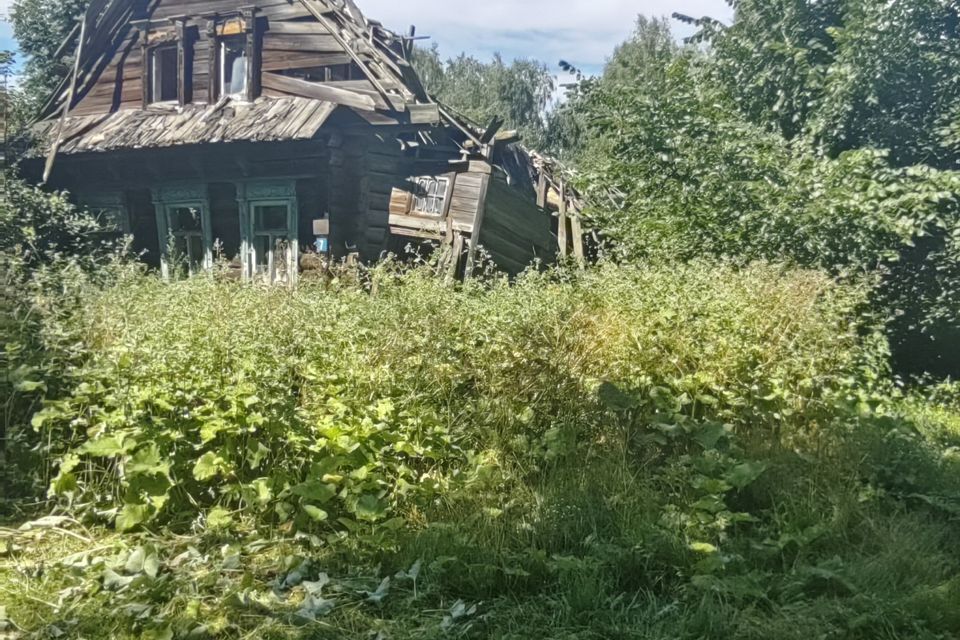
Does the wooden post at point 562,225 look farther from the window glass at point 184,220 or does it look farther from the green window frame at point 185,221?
the window glass at point 184,220

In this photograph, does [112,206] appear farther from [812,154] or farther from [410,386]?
[812,154]

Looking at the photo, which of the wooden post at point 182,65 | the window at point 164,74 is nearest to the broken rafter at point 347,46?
the wooden post at point 182,65

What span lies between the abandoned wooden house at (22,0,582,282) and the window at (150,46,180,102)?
0.08 ft

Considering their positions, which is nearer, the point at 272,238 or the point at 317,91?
the point at 317,91

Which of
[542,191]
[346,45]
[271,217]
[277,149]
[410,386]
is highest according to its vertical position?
[346,45]

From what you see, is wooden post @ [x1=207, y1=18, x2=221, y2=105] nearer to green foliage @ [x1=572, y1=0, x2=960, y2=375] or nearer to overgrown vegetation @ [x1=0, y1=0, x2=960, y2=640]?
green foliage @ [x1=572, y1=0, x2=960, y2=375]

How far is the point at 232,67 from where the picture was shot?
12.6 meters

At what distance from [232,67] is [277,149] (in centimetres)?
261

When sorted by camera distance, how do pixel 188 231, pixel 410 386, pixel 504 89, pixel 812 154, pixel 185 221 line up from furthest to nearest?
1. pixel 504 89
2. pixel 185 221
3. pixel 188 231
4. pixel 812 154
5. pixel 410 386

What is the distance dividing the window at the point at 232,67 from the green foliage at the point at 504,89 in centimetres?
2213

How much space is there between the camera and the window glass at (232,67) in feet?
41.0

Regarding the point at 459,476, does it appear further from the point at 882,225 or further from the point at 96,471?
the point at 882,225

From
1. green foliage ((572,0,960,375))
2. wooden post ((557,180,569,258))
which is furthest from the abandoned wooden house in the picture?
green foliage ((572,0,960,375))

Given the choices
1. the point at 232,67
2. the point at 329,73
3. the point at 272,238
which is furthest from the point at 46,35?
the point at 272,238
